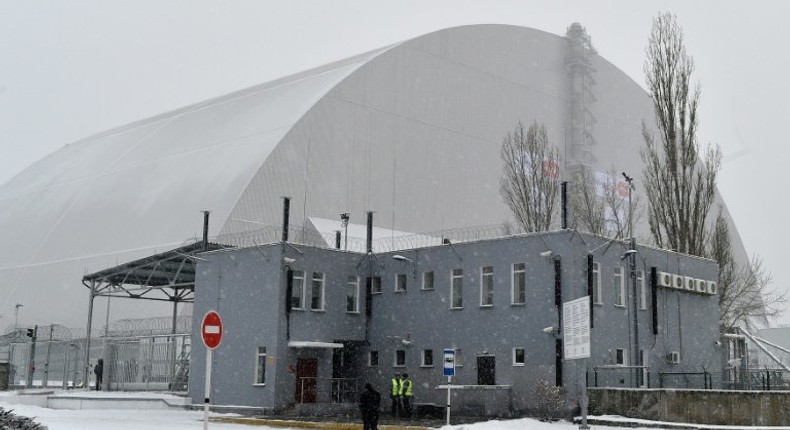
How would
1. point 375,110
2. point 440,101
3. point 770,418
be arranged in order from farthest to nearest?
point 440,101, point 375,110, point 770,418

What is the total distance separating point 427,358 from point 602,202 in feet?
97.0

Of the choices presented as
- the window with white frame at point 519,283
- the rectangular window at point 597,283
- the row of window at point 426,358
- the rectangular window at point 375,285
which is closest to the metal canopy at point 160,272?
the rectangular window at point 375,285

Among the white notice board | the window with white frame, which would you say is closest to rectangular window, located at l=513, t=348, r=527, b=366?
the window with white frame

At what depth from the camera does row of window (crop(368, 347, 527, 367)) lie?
112 feet

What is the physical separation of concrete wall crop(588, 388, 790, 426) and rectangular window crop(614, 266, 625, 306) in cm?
596

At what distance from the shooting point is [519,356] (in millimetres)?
34250

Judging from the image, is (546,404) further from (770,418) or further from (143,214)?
(143,214)

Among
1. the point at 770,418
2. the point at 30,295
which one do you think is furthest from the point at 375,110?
the point at 770,418

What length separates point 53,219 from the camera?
72062mm

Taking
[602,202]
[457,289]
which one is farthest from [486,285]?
[602,202]

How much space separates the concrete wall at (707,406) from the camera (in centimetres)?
2644

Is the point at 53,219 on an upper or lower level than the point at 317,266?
upper

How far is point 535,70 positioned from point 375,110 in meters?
16.9

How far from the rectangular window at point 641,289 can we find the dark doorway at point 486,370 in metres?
6.13
